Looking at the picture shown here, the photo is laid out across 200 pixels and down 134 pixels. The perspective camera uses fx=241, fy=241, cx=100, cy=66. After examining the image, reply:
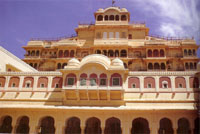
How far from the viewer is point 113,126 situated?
27.5 metres

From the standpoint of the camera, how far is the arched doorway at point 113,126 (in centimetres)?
2719

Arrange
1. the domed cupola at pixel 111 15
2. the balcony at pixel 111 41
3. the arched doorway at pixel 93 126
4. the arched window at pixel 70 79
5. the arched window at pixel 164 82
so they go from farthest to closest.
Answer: the domed cupola at pixel 111 15, the balcony at pixel 111 41, the arched window at pixel 164 82, the arched doorway at pixel 93 126, the arched window at pixel 70 79

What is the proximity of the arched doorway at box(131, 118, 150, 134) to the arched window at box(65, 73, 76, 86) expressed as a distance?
8259 mm

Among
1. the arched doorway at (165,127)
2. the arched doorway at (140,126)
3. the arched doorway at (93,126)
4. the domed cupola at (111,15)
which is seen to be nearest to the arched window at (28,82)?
the arched doorway at (93,126)

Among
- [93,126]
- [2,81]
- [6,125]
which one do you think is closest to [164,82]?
[93,126]

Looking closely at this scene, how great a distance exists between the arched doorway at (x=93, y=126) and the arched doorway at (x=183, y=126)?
892 centimetres

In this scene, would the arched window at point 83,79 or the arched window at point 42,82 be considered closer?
Answer: the arched window at point 83,79

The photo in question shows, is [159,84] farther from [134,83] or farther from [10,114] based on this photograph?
[10,114]

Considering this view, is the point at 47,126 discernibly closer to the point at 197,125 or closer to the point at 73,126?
the point at 73,126

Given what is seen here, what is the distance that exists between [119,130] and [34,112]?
383 inches

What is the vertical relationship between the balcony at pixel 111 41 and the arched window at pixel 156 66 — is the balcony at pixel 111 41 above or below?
above

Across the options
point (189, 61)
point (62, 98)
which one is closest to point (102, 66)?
point (62, 98)

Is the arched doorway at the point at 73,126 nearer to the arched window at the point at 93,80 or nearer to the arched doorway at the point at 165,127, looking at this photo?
the arched window at the point at 93,80

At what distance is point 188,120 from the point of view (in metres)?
25.1
